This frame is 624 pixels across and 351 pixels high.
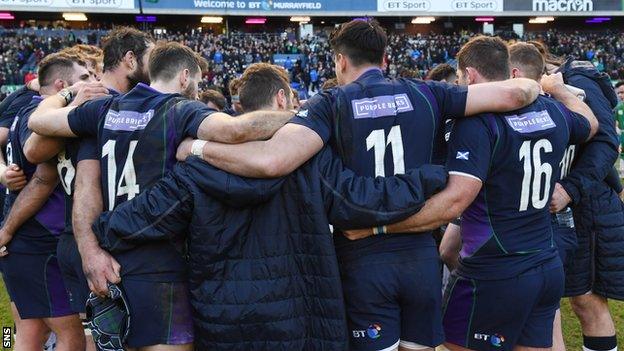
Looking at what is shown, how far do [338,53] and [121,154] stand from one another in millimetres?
1196

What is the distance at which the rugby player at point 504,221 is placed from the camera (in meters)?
3.21

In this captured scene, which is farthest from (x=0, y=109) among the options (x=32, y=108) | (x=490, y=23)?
(x=490, y=23)

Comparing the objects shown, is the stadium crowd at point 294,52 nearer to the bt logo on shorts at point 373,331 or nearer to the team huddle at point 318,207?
the team huddle at point 318,207

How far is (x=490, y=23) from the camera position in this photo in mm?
50000

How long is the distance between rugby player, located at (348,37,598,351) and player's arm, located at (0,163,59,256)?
91.1 inches

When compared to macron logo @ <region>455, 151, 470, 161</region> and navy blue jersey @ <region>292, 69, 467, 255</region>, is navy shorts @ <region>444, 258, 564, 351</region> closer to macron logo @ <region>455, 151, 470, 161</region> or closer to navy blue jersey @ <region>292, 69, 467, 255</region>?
navy blue jersey @ <region>292, 69, 467, 255</region>

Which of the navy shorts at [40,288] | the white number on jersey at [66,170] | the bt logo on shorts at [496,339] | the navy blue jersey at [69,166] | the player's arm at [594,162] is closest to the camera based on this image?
the bt logo on shorts at [496,339]

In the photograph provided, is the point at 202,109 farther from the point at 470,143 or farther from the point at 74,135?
the point at 470,143

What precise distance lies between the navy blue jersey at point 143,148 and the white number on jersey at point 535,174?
63.9 inches

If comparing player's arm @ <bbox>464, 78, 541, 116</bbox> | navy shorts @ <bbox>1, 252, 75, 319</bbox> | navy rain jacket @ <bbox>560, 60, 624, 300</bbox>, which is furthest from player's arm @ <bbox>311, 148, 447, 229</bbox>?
navy shorts @ <bbox>1, 252, 75, 319</bbox>

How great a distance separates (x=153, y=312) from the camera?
3018 mm

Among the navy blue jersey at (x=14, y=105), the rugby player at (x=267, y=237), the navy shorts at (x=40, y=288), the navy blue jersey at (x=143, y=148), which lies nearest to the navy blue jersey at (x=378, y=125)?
the rugby player at (x=267, y=237)

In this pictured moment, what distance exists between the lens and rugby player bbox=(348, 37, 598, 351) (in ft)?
10.5

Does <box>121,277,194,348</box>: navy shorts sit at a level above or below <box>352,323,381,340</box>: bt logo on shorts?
above
